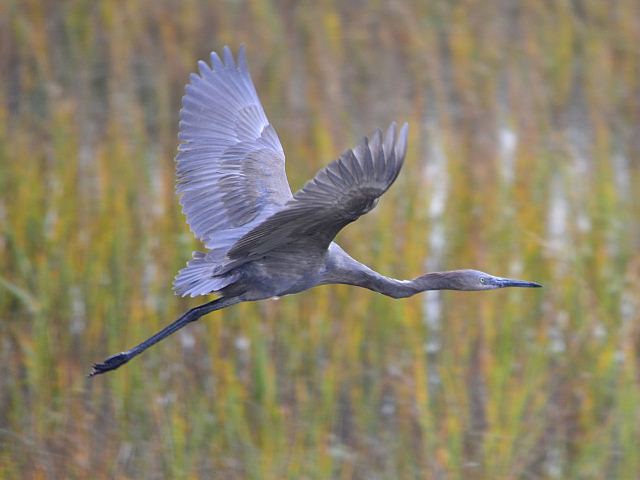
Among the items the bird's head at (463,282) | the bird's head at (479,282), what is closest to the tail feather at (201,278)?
the bird's head at (463,282)

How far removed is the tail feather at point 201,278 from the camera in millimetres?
3658

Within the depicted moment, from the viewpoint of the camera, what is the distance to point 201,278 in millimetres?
3715

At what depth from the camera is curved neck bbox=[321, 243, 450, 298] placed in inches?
152

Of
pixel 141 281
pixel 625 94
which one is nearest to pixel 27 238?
pixel 141 281

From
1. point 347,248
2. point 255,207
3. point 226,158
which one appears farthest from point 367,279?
point 347,248

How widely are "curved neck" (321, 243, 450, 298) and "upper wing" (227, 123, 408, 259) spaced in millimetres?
391

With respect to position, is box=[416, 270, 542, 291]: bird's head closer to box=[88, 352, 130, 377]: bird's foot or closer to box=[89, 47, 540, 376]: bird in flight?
box=[89, 47, 540, 376]: bird in flight

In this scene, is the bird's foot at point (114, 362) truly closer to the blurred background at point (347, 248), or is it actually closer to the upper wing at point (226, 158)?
the blurred background at point (347, 248)

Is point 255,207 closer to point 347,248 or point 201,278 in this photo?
point 201,278

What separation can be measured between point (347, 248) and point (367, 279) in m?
1.16

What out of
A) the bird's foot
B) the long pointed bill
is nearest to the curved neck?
the long pointed bill

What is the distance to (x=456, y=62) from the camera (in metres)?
6.58

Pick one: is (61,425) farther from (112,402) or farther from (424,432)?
(424,432)

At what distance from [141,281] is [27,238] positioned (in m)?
0.53
